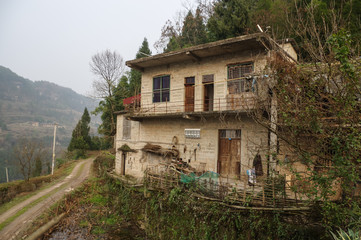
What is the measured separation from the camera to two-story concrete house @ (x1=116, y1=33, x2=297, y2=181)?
1021 cm

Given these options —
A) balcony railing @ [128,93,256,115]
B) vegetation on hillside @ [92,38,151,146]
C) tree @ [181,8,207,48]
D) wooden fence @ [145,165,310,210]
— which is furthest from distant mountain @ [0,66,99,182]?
wooden fence @ [145,165,310,210]

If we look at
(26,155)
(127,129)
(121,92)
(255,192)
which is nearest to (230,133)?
(255,192)

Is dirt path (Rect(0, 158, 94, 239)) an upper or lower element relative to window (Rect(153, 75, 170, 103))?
lower

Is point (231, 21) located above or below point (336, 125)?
above

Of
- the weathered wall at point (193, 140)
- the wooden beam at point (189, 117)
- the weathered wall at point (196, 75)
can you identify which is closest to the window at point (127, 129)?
the weathered wall at point (193, 140)

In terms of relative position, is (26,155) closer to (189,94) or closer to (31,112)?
(189,94)

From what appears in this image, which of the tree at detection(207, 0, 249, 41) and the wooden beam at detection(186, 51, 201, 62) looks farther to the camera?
the tree at detection(207, 0, 249, 41)

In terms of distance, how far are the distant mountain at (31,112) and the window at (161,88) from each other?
75.7 meters

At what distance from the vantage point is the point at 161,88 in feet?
45.4

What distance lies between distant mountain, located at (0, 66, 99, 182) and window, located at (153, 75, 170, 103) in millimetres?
75655

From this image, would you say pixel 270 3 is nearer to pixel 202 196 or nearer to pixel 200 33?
pixel 200 33

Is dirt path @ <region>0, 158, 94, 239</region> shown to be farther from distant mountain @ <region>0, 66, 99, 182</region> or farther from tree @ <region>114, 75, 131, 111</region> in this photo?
distant mountain @ <region>0, 66, 99, 182</region>

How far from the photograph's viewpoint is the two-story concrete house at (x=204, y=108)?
33.5ft

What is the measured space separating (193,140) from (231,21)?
12951 mm
